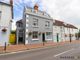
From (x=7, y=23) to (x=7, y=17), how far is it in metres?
1.02

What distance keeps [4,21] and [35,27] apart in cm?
1121

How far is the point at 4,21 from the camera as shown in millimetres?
32656

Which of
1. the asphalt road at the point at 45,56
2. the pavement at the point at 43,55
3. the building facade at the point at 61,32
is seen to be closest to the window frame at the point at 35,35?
the building facade at the point at 61,32

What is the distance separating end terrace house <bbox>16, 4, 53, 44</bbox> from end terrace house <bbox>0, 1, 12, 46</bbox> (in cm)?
660

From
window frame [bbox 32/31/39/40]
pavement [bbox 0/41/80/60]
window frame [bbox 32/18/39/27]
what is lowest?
pavement [bbox 0/41/80/60]

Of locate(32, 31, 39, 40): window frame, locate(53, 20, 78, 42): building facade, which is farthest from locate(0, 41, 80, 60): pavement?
locate(53, 20, 78, 42): building facade

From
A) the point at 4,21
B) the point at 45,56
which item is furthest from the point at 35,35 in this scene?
the point at 45,56

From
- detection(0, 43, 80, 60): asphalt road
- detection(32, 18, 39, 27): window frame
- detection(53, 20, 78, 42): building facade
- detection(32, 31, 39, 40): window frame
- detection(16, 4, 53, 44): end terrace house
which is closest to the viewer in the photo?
detection(0, 43, 80, 60): asphalt road

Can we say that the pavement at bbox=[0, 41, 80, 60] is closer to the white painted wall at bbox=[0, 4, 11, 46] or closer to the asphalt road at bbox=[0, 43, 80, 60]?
the asphalt road at bbox=[0, 43, 80, 60]

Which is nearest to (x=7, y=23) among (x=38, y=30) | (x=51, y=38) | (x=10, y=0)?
(x=10, y=0)

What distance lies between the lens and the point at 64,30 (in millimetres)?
61750

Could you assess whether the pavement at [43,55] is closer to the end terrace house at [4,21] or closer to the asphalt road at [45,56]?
the asphalt road at [45,56]

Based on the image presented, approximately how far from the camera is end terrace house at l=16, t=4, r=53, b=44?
3991 cm

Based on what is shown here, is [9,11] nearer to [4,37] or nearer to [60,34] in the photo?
[4,37]
